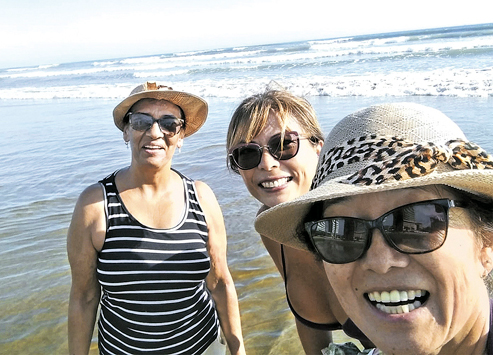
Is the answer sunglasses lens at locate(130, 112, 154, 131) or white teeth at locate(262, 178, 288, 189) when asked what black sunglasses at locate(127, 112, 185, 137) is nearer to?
sunglasses lens at locate(130, 112, 154, 131)

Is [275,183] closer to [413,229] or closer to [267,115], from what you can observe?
[267,115]

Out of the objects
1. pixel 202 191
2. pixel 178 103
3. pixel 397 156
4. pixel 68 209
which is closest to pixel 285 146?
pixel 202 191

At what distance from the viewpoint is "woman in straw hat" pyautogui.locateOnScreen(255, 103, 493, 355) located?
4.02ft

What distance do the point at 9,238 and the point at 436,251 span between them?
20.5ft

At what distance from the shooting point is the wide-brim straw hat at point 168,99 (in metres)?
2.59

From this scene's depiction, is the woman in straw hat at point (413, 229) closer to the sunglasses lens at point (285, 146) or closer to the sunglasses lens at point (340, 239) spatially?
the sunglasses lens at point (340, 239)

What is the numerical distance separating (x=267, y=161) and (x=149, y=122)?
2.67 ft

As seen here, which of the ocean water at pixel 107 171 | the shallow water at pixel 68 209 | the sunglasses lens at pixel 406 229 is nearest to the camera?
the sunglasses lens at pixel 406 229

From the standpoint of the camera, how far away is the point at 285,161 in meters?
2.79

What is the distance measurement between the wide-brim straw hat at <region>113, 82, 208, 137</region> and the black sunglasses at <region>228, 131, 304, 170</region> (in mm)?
384

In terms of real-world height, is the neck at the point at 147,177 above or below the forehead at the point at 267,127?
below

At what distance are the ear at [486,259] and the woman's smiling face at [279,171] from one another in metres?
1.48

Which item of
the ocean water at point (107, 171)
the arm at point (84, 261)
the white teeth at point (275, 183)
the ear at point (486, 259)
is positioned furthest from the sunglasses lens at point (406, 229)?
the ocean water at point (107, 171)

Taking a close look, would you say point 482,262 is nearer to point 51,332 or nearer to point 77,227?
point 77,227
